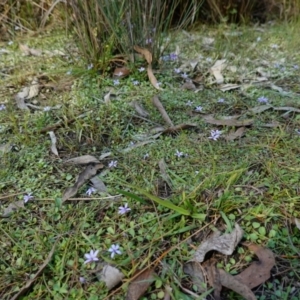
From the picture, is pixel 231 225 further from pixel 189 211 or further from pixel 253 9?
pixel 253 9

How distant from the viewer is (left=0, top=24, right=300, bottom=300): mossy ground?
3.23ft

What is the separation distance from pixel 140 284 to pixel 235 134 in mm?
718

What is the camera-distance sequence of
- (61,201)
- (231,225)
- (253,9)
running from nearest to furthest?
(231,225), (61,201), (253,9)

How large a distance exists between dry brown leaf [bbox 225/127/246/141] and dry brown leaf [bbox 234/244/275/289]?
0.51m

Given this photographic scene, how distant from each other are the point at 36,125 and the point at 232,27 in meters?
1.74

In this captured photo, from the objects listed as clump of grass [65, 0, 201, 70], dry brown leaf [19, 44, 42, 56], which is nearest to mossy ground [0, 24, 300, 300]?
clump of grass [65, 0, 201, 70]

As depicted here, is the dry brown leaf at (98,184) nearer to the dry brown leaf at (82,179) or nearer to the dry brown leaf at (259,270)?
the dry brown leaf at (82,179)

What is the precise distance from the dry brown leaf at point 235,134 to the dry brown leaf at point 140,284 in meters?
0.63

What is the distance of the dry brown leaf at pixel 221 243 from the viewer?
0.99 metres

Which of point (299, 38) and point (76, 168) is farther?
point (299, 38)

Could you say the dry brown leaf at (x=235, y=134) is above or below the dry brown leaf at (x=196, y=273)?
above

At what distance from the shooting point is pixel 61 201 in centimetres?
117

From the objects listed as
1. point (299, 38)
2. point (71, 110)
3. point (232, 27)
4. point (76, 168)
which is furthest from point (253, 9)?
point (76, 168)

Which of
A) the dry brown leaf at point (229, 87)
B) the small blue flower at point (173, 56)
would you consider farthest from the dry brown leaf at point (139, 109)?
the small blue flower at point (173, 56)
